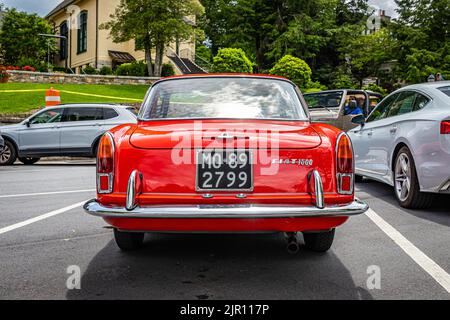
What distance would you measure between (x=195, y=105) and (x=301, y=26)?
46497 mm

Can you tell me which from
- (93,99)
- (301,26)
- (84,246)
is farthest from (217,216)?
(301,26)

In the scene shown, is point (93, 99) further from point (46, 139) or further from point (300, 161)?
point (300, 161)

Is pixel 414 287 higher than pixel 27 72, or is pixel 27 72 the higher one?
pixel 27 72

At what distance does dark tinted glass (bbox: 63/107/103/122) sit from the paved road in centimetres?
812

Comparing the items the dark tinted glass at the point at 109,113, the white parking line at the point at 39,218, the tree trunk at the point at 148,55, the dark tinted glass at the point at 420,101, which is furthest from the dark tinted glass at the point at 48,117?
the tree trunk at the point at 148,55

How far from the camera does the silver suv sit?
14320 mm

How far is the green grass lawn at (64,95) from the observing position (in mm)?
24759

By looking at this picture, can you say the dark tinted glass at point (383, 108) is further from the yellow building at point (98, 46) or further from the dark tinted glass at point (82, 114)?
the yellow building at point (98, 46)

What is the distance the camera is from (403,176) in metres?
7.05

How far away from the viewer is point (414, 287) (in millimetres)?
3748

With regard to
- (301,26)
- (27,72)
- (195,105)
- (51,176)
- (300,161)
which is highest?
(301,26)

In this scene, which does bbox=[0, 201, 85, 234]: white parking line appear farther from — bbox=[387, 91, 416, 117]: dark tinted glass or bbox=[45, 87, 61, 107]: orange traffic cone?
bbox=[45, 87, 61, 107]: orange traffic cone

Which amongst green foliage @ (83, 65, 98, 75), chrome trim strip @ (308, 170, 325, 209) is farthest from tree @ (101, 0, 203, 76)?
chrome trim strip @ (308, 170, 325, 209)

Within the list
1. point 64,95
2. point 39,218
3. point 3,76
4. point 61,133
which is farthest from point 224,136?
point 3,76
